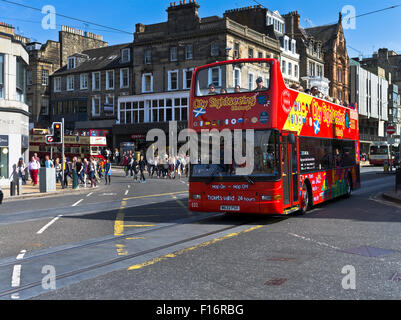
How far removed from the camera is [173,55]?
49.4m

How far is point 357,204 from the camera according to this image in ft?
52.7

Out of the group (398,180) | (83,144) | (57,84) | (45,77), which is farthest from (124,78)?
(398,180)

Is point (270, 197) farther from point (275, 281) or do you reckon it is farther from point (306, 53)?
point (306, 53)

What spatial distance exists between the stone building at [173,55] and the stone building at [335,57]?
16.4 m

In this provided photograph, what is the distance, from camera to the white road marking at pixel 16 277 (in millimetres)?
6219

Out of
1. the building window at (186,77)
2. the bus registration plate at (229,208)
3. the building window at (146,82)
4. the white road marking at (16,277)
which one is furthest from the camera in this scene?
the building window at (146,82)

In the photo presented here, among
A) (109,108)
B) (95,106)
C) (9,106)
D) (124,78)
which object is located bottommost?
(9,106)

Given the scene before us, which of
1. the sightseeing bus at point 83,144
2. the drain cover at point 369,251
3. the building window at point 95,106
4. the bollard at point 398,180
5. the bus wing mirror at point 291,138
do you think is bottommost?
the drain cover at point 369,251

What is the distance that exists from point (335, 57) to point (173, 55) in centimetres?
2886

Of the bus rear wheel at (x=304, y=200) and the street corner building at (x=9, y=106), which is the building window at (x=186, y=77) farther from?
the bus rear wheel at (x=304, y=200)

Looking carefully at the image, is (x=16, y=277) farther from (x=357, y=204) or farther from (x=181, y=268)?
(x=357, y=204)

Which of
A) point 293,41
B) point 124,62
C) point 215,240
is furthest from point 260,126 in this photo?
point 293,41

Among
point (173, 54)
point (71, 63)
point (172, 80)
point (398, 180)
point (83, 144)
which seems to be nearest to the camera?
point (398, 180)

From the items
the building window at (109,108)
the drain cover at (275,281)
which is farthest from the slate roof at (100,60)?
the drain cover at (275,281)
